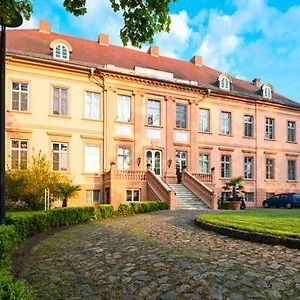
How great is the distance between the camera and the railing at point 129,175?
2920 centimetres

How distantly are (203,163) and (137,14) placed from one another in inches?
1176

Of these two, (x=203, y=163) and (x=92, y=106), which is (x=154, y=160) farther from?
(x=92, y=106)

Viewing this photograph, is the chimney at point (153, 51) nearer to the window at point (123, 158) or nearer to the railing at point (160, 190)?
the window at point (123, 158)

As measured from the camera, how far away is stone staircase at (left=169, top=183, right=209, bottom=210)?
87.9ft

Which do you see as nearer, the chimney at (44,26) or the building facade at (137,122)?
the building facade at (137,122)

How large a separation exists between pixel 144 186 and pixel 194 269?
22.1 metres

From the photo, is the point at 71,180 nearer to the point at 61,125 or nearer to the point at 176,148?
the point at 61,125

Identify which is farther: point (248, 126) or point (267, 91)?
point (267, 91)

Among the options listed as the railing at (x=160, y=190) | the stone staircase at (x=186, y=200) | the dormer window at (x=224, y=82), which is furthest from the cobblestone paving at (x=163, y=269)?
the dormer window at (x=224, y=82)

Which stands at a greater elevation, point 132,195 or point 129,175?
point 129,175

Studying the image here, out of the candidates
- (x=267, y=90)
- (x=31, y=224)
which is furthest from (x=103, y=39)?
(x=31, y=224)

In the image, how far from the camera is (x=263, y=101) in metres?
39.2

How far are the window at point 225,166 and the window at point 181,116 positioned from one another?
5259 millimetres

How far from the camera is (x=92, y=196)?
30.5 m
